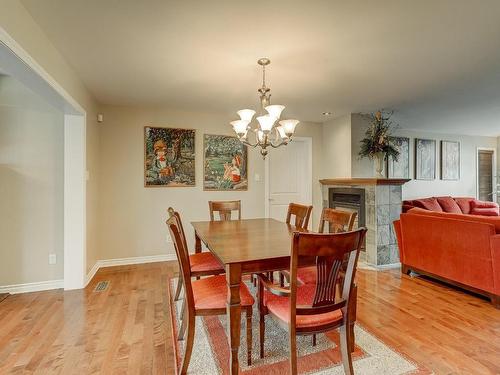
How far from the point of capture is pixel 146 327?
2.28 metres

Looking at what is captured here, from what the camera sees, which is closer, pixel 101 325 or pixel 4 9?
pixel 4 9

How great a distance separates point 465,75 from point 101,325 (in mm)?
4251

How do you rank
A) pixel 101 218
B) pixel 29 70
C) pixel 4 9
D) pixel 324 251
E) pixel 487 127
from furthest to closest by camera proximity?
pixel 487 127 → pixel 101 218 → pixel 29 70 → pixel 4 9 → pixel 324 251

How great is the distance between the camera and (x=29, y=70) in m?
1.92

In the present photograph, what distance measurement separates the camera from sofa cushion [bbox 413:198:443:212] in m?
4.62

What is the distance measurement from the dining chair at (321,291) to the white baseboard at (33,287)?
278 centimetres

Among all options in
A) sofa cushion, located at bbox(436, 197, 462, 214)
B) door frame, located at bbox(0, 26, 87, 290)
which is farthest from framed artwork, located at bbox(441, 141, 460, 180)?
door frame, located at bbox(0, 26, 87, 290)

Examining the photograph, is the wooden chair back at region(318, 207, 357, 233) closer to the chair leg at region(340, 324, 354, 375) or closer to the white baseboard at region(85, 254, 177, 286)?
the chair leg at region(340, 324, 354, 375)

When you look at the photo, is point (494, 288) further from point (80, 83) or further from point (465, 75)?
point (80, 83)

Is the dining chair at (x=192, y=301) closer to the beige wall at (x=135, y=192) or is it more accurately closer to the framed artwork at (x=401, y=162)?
the beige wall at (x=135, y=192)

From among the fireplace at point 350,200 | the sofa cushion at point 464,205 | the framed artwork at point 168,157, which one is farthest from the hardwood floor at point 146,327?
the sofa cushion at point 464,205

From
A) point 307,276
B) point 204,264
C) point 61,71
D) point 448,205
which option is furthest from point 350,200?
point 61,71

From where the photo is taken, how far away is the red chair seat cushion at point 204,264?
233 cm

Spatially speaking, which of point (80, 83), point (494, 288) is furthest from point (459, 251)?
point (80, 83)
